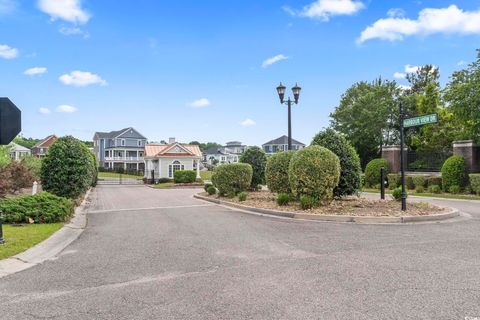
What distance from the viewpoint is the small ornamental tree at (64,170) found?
13.3m

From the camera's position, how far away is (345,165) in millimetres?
13219

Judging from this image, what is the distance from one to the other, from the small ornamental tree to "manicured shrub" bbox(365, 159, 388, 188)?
65.5 ft

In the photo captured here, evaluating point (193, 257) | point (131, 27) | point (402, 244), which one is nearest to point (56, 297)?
point (193, 257)

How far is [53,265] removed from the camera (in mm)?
5879

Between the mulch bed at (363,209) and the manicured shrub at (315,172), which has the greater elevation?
the manicured shrub at (315,172)

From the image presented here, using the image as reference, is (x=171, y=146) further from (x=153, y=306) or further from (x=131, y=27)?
(x=153, y=306)

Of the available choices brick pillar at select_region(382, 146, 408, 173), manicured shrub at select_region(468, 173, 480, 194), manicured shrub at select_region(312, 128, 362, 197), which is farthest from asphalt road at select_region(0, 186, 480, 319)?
brick pillar at select_region(382, 146, 408, 173)

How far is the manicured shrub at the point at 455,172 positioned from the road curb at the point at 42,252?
64.1 ft

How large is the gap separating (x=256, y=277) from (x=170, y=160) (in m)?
39.1

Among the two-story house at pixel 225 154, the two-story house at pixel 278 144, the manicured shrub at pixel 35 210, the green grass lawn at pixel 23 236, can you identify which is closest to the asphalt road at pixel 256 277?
the green grass lawn at pixel 23 236

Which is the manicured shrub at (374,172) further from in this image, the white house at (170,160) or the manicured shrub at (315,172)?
the white house at (170,160)

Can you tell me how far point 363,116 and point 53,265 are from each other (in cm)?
3312

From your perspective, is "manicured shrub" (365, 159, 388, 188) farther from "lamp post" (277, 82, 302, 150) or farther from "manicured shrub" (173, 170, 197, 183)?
"manicured shrub" (173, 170, 197, 183)

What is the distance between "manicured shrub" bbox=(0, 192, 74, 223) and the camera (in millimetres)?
9500
